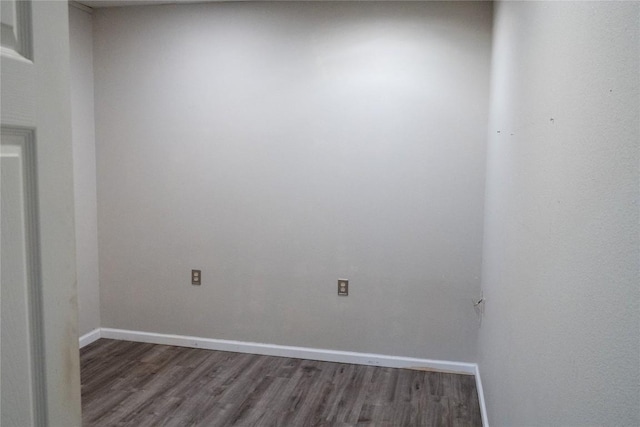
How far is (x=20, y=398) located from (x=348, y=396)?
251 cm

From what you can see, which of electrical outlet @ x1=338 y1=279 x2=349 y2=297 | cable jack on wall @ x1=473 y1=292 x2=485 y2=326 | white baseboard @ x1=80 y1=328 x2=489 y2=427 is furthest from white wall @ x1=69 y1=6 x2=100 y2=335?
cable jack on wall @ x1=473 y1=292 x2=485 y2=326

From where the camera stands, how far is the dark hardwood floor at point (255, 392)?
8.98 ft

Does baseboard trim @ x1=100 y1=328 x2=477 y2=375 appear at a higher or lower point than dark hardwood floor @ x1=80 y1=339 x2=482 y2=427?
higher

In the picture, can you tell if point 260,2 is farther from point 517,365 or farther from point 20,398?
point 20,398

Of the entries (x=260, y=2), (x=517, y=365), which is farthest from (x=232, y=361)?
(x=260, y=2)

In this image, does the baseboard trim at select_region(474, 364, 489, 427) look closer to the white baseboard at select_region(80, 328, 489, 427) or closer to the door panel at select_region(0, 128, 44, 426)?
the white baseboard at select_region(80, 328, 489, 427)

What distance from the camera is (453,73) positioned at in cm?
324

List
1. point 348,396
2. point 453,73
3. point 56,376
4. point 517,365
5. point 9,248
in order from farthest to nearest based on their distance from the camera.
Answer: point 453,73 → point 348,396 → point 517,365 → point 56,376 → point 9,248

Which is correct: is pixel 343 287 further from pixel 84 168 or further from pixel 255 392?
pixel 84 168

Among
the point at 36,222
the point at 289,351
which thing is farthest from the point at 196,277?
the point at 36,222

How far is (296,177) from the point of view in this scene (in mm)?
→ 3502

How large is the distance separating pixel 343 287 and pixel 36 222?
2863mm

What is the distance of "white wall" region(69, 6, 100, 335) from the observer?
3.61 meters

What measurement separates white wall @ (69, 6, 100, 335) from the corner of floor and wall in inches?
0.6
